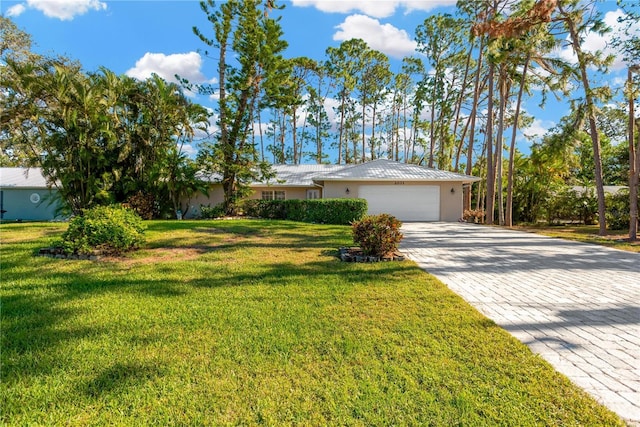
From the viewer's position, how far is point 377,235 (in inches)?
260

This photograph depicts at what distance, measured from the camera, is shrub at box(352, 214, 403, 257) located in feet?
21.7

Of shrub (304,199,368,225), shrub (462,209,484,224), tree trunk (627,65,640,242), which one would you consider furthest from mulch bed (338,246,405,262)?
shrub (462,209,484,224)

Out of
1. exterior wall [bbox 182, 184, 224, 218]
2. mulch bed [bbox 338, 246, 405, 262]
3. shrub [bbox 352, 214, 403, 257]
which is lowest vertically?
mulch bed [bbox 338, 246, 405, 262]

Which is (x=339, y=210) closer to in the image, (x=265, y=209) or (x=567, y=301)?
(x=265, y=209)

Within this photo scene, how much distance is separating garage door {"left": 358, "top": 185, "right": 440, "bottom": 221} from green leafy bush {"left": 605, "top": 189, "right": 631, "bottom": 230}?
27.6 ft

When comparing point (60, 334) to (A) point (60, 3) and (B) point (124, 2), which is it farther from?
(B) point (124, 2)

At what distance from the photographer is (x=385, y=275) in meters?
5.52

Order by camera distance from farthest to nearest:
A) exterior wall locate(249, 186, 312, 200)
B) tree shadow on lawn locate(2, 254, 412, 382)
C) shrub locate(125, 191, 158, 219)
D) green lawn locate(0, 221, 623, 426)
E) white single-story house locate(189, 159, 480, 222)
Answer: exterior wall locate(249, 186, 312, 200) → white single-story house locate(189, 159, 480, 222) → shrub locate(125, 191, 158, 219) → tree shadow on lawn locate(2, 254, 412, 382) → green lawn locate(0, 221, 623, 426)

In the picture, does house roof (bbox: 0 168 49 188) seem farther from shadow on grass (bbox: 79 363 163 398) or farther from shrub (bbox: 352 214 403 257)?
shadow on grass (bbox: 79 363 163 398)

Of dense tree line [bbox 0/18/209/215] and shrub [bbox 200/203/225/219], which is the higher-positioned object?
dense tree line [bbox 0/18/209/215]

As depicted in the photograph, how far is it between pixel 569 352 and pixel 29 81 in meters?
17.9

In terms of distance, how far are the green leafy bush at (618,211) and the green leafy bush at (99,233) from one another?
68.8ft

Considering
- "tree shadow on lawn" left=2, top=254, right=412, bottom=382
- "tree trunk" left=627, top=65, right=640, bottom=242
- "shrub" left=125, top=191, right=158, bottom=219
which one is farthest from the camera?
"shrub" left=125, top=191, right=158, bottom=219

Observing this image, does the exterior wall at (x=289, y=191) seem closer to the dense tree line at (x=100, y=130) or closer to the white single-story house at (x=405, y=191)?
the white single-story house at (x=405, y=191)
